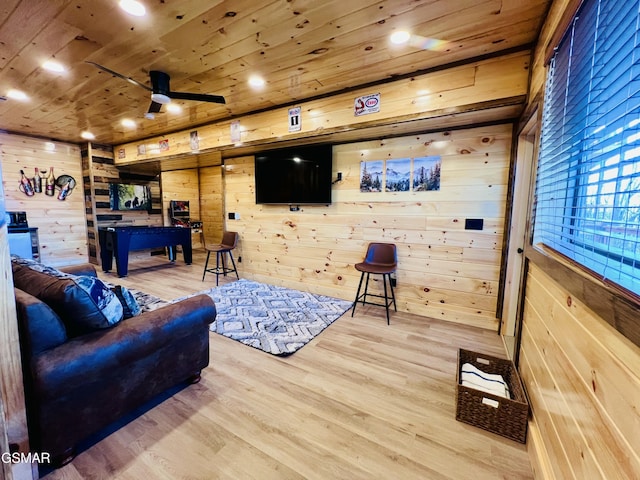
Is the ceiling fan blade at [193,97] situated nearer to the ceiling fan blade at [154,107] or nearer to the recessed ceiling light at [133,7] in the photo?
the ceiling fan blade at [154,107]

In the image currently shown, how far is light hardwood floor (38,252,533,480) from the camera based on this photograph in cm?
133

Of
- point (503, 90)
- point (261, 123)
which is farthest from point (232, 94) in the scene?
point (503, 90)

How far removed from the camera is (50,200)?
5.21 m

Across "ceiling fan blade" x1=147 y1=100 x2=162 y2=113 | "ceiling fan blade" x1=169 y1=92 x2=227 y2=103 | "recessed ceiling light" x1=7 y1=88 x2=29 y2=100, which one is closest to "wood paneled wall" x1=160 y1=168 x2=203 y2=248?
"recessed ceiling light" x1=7 y1=88 x2=29 y2=100

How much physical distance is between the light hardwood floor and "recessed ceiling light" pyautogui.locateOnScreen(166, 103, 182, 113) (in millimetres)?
2917

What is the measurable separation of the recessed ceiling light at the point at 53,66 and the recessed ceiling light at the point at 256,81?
169 cm

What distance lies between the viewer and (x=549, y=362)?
1295 millimetres

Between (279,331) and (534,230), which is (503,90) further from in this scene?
(279,331)

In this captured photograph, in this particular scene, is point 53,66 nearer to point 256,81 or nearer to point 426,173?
point 256,81

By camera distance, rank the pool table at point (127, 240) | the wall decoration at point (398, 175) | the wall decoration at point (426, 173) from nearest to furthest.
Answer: the wall decoration at point (426, 173)
the wall decoration at point (398, 175)
the pool table at point (127, 240)

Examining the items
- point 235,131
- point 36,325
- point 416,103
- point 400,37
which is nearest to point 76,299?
point 36,325

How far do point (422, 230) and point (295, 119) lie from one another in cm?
202

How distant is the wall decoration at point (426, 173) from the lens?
9.89 feet

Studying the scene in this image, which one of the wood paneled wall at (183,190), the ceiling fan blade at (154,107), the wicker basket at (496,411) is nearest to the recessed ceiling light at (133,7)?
the ceiling fan blade at (154,107)
